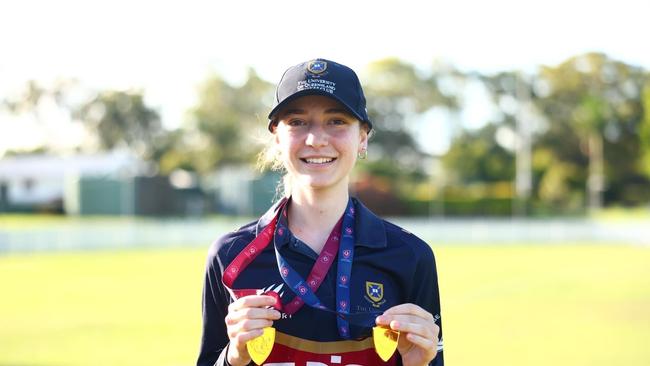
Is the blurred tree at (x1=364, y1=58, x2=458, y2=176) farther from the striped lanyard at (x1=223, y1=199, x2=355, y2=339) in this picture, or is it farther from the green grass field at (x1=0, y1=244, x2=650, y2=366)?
the striped lanyard at (x1=223, y1=199, x2=355, y2=339)

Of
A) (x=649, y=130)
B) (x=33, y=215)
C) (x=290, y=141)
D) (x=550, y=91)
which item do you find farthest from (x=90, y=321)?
(x=550, y=91)

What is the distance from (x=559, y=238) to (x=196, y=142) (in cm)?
3502

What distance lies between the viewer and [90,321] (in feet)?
39.2

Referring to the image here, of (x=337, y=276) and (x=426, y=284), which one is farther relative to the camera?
(x=426, y=284)

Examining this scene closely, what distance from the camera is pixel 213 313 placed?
264 centimetres

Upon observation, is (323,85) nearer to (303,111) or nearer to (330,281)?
(303,111)

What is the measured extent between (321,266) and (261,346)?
0.31 meters

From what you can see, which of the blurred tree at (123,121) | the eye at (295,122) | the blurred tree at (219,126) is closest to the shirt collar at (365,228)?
the eye at (295,122)

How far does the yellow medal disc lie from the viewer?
226 centimetres

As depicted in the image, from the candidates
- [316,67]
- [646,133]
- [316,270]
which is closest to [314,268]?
[316,270]

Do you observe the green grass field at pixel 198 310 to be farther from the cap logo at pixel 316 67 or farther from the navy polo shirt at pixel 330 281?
the cap logo at pixel 316 67

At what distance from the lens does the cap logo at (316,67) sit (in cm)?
245

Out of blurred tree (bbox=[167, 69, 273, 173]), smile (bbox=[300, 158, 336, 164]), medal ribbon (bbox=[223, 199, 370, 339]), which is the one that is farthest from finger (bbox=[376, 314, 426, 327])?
blurred tree (bbox=[167, 69, 273, 173])

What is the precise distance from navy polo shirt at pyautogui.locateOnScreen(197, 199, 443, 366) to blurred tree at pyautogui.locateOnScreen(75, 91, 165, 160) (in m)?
66.7
